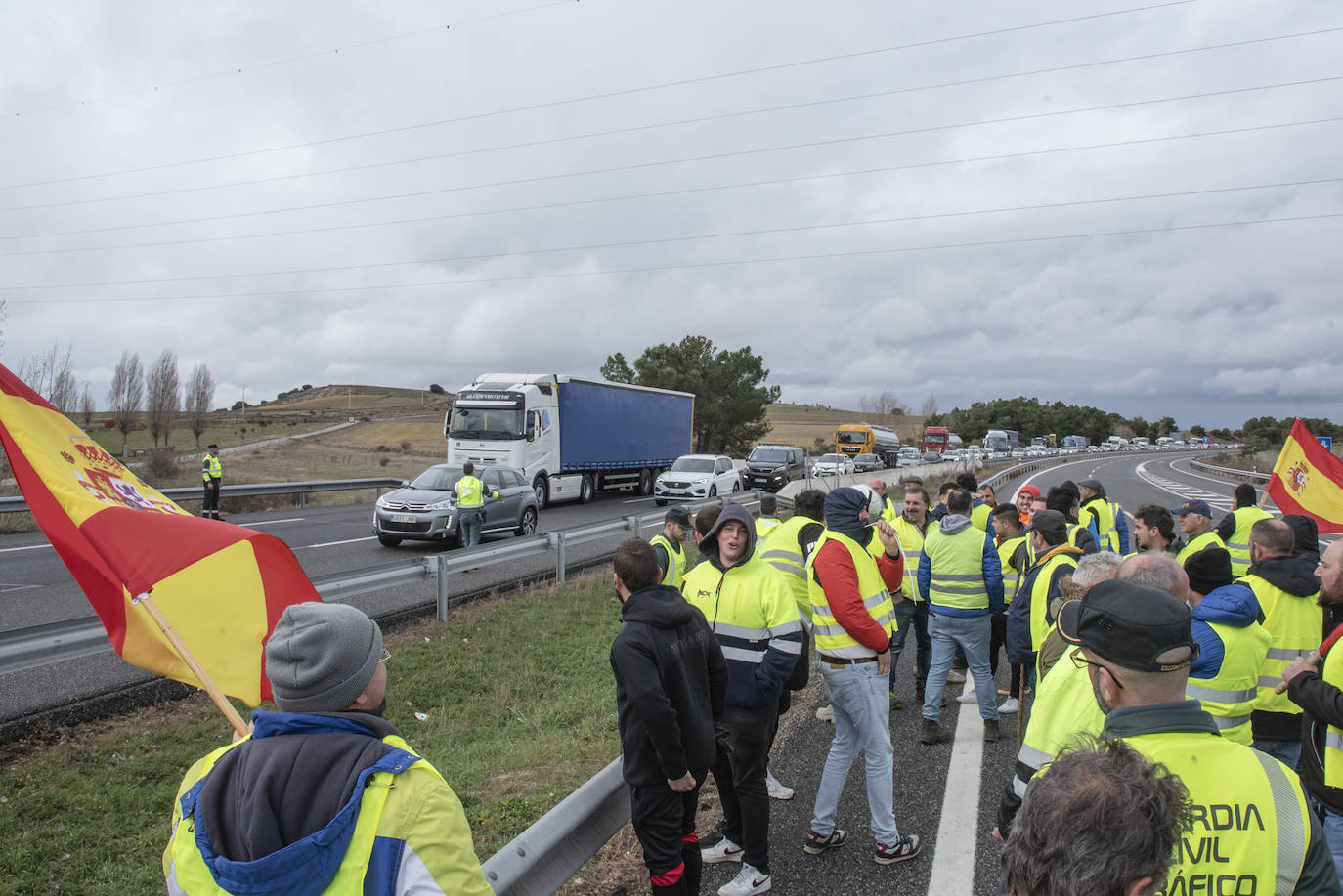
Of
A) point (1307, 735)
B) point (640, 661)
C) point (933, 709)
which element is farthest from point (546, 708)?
point (1307, 735)

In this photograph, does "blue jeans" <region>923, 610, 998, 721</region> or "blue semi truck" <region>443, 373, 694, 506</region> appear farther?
"blue semi truck" <region>443, 373, 694, 506</region>

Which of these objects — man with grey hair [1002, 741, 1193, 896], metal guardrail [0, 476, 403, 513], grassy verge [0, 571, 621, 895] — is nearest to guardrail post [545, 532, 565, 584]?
grassy verge [0, 571, 621, 895]

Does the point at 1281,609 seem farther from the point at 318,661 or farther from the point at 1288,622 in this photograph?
the point at 318,661

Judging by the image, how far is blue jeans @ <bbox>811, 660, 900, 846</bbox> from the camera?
4.12 m

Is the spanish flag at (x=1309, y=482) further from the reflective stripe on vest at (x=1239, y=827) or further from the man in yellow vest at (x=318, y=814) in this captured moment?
the man in yellow vest at (x=318, y=814)

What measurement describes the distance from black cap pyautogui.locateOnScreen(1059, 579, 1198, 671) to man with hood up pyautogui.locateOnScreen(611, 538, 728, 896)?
1.67 metres

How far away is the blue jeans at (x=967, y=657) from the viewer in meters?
5.79

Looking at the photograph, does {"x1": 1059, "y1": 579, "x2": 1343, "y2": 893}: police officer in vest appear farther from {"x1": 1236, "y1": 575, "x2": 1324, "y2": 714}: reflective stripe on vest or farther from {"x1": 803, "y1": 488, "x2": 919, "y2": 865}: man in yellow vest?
{"x1": 1236, "y1": 575, "x2": 1324, "y2": 714}: reflective stripe on vest

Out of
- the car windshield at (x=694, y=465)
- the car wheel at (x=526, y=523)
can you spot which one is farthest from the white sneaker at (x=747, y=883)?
A: the car windshield at (x=694, y=465)

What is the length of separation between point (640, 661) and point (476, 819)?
1.98m

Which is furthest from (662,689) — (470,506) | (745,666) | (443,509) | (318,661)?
(443,509)

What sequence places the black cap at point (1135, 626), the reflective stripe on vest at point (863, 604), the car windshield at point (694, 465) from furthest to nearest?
1. the car windshield at point (694, 465)
2. the reflective stripe on vest at point (863, 604)
3. the black cap at point (1135, 626)

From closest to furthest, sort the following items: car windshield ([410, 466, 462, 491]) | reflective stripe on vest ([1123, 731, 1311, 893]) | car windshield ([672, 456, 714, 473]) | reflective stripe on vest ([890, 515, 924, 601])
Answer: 1. reflective stripe on vest ([1123, 731, 1311, 893])
2. reflective stripe on vest ([890, 515, 924, 601])
3. car windshield ([410, 466, 462, 491])
4. car windshield ([672, 456, 714, 473])

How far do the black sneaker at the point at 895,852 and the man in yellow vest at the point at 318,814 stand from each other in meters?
3.04
